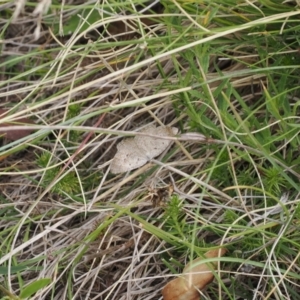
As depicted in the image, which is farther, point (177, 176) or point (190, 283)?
point (177, 176)

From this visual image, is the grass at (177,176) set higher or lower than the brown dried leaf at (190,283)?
higher

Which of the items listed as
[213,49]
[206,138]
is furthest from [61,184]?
[213,49]

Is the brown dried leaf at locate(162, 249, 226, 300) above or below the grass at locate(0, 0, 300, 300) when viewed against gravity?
below

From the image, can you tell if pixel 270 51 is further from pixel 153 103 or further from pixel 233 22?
pixel 153 103
